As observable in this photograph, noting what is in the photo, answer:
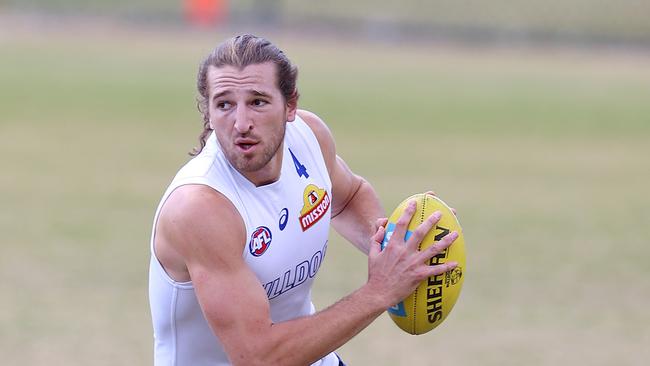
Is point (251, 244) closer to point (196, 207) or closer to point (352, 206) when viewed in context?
point (196, 207)

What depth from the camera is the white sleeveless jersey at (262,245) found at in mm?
4871

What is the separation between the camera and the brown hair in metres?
4.87

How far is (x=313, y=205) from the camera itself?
209 inches

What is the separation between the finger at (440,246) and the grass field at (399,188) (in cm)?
355

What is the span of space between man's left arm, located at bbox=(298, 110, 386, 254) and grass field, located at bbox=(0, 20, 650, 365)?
8.22ft

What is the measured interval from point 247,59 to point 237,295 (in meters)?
1.00

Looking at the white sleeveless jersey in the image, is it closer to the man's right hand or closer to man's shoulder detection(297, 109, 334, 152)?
→ man's shoulder detection(297, 109, 334, 152)

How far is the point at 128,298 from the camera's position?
10062mm

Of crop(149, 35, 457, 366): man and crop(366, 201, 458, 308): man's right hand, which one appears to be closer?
crop(149, 35, 457, 366): man

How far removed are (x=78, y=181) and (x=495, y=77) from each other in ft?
66.2

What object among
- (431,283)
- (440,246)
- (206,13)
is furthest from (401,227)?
(206,13)

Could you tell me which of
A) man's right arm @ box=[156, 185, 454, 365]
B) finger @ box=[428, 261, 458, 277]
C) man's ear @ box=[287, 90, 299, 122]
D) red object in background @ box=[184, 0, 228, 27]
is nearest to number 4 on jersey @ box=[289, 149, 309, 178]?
man's ear @ box=[287, 90, 299, 122]

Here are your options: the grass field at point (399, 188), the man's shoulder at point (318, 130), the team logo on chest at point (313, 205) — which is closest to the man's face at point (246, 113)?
the team logo on chest at point (313, 205)

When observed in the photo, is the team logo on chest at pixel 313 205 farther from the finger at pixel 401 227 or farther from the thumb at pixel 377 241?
the finger at pixel 401 227
